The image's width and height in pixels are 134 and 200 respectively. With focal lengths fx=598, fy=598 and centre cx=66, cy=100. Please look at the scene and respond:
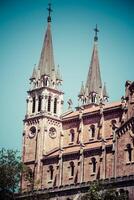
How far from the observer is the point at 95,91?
110812 millimetres

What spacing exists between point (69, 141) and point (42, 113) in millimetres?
6187

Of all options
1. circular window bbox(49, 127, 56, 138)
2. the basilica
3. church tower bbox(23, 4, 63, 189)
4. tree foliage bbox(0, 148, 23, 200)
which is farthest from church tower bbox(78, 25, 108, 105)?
tree foliage bbox(0, 148, 23, 200)

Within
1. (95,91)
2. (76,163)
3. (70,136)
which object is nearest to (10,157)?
(76,163)

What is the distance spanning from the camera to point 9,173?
76.6 metres

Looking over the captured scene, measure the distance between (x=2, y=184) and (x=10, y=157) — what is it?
13.6 feet

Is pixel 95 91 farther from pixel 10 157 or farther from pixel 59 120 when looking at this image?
pixel 10 157

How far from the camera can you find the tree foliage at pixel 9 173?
249 ft

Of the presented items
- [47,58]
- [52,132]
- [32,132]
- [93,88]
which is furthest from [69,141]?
[93,88]

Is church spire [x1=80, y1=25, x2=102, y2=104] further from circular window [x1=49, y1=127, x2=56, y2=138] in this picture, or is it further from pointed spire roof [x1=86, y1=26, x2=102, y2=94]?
circular window [x1=49, y1=127, x2=56, y2=138]

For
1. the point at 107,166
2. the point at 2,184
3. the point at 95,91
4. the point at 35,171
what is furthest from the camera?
the point at 95,91

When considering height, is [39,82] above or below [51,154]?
above

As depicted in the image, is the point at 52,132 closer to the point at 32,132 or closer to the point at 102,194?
the point at 32,132

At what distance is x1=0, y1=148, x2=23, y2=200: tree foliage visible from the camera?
249 feet

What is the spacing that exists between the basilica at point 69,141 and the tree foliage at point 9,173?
426 centimetres
